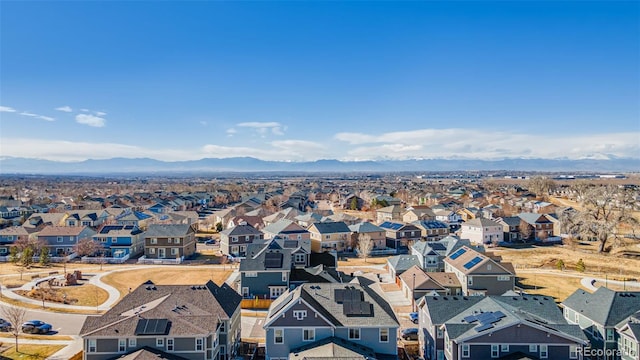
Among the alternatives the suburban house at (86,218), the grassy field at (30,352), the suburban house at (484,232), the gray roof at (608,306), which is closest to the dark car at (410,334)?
the gray roof at (608,306)

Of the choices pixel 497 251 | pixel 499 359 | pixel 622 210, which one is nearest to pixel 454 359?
pixel 499 359

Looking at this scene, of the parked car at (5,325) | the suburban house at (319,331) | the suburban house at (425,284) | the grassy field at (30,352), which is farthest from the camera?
the suburban house at (425,284)

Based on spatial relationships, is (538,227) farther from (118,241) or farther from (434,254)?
(118,241)

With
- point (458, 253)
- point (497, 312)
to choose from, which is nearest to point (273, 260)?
point (458, 253)

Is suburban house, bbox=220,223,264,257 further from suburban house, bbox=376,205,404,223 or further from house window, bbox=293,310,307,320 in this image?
suburban house, bbox=376,205,404,223

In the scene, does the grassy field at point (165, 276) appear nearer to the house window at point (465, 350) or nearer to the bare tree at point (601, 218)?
the house window at point (465, 350)
